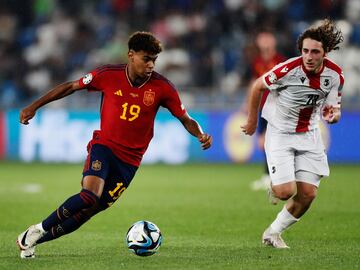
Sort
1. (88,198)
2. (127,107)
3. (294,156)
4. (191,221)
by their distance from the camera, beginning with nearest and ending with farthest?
(88,198), (127,107), (294,156), (191,221)

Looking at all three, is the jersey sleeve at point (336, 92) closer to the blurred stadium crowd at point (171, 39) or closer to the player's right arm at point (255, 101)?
the player's right arm at point (255, 101)

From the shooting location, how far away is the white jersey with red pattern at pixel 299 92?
877 centimetres

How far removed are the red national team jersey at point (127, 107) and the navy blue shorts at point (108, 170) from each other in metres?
0.06

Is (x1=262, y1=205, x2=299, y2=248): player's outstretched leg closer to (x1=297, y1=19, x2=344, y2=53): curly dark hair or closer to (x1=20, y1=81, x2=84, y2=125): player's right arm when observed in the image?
(x1=297, y1=19, x2=344, y2=53): curly dark hair

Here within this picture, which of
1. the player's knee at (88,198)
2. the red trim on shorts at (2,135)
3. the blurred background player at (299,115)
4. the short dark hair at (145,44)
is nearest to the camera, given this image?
the player's knee at (88,198)

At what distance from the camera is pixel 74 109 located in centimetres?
2123

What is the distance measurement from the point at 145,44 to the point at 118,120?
0.73 metres

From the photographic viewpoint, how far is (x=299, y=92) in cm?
886

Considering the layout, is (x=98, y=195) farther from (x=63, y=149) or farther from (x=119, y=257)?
(x=63, y=149)

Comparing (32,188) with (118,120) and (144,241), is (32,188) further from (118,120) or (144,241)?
(144,241)

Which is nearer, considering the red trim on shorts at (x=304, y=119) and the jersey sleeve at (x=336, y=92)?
the jersey sleeve at (x=336, y=92)

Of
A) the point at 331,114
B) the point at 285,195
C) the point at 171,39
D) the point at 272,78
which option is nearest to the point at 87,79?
the point at 272,78

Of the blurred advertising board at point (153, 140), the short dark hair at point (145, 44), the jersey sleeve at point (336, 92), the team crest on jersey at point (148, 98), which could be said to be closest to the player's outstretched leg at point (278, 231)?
the jersey sleeve at point (336, 92)

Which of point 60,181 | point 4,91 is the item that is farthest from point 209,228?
point 4,91
